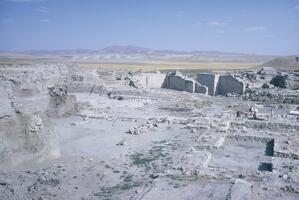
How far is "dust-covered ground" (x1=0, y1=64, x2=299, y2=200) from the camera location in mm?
11562

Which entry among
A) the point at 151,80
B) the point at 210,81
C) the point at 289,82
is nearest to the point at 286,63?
the point at 289,82

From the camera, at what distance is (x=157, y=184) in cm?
1182

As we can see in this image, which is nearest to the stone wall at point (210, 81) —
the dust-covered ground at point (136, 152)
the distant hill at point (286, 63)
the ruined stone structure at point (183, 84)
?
the ruined stone structure at point (183, 84)

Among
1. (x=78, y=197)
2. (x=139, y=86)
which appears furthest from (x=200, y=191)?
(x=139, y=86)

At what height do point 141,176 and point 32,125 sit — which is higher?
point 32,125

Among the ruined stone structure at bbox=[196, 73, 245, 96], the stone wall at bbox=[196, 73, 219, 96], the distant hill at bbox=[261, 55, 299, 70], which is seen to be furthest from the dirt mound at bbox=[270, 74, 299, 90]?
the distant hill at bbox=[261, 55, 299, 70]

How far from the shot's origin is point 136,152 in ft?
52.8

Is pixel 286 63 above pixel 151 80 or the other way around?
above

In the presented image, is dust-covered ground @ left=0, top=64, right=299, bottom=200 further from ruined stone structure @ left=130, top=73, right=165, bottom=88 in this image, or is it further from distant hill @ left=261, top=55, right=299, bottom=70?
distant hill @ left=261, top=55, right=299, bottom=70

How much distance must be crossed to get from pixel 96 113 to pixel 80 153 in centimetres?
788

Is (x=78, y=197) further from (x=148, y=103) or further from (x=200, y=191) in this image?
(x=148, y=103)

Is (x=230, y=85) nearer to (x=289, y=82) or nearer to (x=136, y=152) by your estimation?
(x=289, y=82)

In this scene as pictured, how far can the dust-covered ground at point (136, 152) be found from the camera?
11.6m

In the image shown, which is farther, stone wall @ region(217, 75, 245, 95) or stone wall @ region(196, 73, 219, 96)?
stone wall @ region(196, 73, 219, 96)
